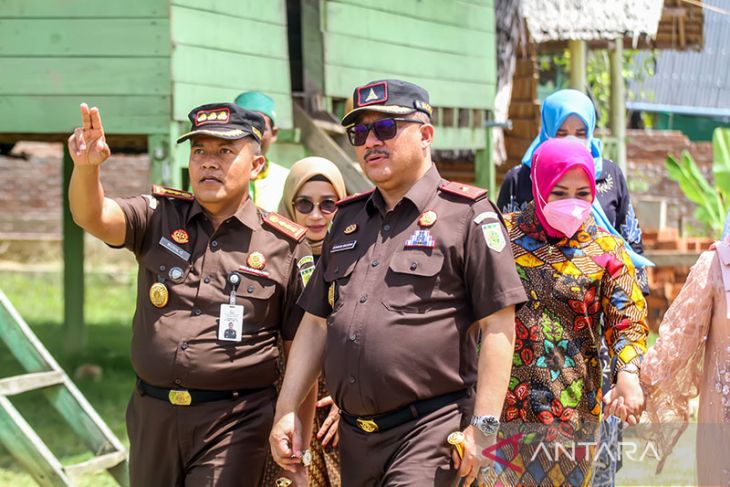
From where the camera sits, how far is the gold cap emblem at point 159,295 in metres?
3.95

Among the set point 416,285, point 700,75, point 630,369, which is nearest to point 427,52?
point 630,369

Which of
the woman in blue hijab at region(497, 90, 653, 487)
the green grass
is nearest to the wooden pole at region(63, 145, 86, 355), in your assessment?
the green grass

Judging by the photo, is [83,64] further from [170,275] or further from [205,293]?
[205,293]

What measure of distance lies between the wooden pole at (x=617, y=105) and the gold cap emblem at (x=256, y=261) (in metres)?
11.7

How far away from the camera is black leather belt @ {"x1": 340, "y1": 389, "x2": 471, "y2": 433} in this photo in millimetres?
3414

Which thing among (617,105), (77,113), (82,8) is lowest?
(77,113)

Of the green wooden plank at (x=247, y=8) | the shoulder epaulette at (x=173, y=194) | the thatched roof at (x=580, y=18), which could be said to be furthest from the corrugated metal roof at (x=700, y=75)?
the shoulder epaulette at (x=173, y=194)

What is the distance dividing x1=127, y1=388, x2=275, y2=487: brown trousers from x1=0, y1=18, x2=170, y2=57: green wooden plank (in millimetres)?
3642

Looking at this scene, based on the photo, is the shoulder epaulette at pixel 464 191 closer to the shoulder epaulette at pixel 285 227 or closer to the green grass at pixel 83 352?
the shoulder epaulette at pixel 285 227

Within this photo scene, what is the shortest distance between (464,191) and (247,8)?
4.56 m

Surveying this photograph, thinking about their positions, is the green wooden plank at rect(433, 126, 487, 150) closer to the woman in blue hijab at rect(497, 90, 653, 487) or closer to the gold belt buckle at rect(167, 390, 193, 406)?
the woman in blue hijab at rect(497, 90, 653, 487)

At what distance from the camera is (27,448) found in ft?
17.0

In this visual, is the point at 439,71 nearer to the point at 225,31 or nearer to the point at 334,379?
the point at 225,31

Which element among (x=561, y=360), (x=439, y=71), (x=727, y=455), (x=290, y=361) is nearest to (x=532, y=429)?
(x=561, y=360)
